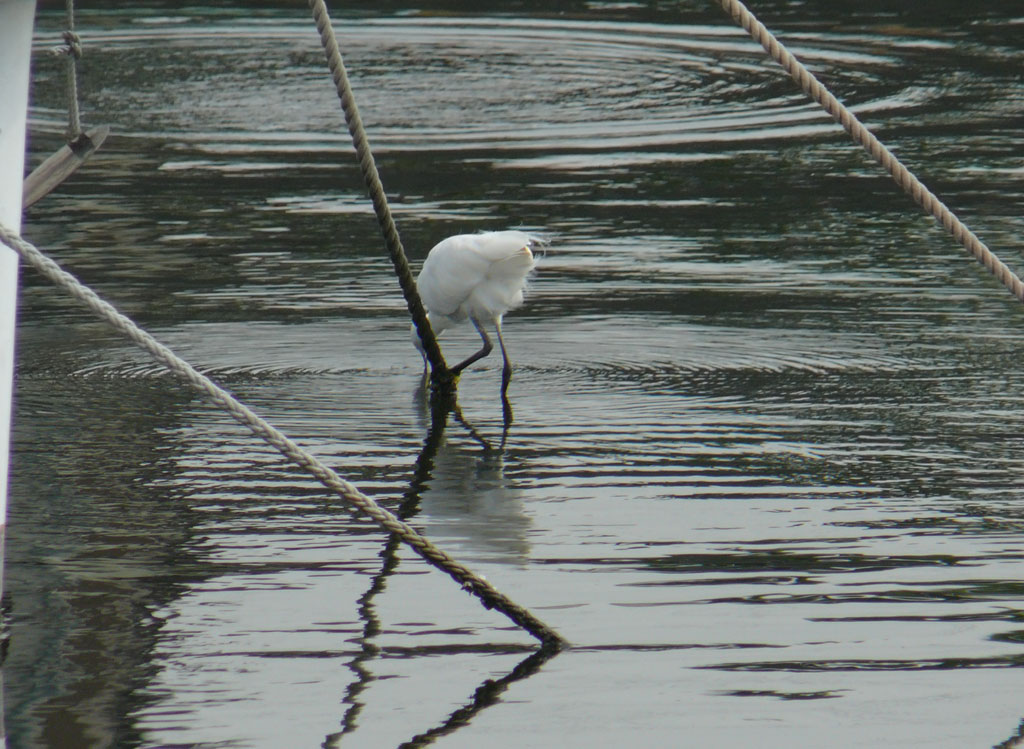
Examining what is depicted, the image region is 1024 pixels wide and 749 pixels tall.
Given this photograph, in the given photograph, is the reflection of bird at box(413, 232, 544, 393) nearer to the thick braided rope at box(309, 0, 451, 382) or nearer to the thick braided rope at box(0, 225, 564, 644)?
the thick braided rope at box(309, 0, 451, 382)

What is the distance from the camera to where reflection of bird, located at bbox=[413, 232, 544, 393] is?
845 centimetres

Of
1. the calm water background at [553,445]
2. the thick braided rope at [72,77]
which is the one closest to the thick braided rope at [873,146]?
the calm water background at [553,445]

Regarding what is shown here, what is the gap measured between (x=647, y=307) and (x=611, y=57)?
10.1 meters

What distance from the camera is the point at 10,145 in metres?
5.10

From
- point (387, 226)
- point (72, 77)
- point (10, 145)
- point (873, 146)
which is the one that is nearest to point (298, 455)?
point (10, 145)

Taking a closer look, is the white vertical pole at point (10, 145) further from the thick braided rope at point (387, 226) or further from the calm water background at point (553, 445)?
the thick braided rope at point (387, 226)

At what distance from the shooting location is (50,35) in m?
21.6

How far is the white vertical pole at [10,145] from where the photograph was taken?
5.02 meters

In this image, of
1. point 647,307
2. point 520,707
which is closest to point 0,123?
point 520,707

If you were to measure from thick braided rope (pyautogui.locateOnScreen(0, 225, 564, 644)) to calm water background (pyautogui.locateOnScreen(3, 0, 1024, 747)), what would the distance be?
0.37 feet

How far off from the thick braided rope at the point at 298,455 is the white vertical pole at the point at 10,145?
Result: 127 millimetres

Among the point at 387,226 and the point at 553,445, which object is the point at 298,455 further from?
the point at 387,226

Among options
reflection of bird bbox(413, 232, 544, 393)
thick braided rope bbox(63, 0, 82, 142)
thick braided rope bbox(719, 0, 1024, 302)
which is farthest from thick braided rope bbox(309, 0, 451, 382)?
thick braided rope bbox(719, 0, 1024, 302)

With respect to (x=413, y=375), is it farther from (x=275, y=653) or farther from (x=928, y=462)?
(x=275, y=653)
